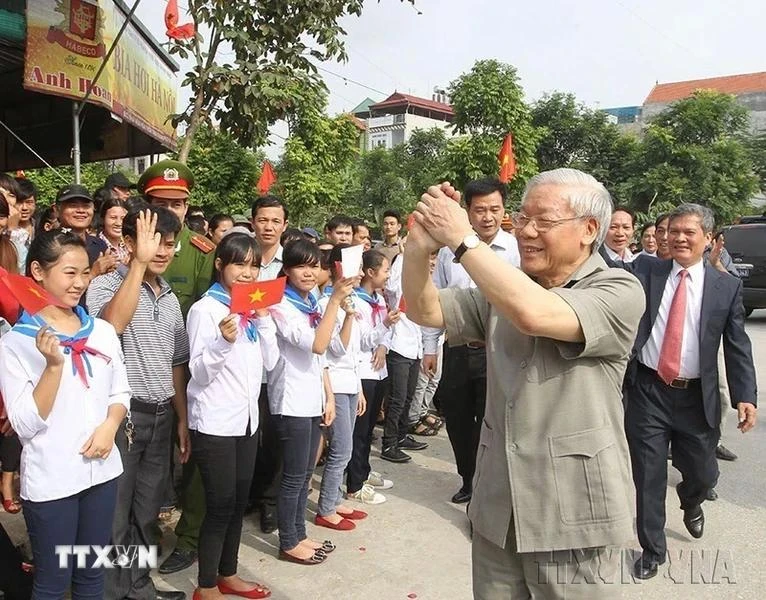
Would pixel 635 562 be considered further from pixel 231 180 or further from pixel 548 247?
pixel 231 180

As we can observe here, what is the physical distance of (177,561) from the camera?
3.08 metres

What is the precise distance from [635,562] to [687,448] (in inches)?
25.2

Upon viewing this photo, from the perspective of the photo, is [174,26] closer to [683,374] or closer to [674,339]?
[674,339]

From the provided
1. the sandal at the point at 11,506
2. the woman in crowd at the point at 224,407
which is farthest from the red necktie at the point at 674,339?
the sandal at the point at 11,506

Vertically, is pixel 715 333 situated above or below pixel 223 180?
below

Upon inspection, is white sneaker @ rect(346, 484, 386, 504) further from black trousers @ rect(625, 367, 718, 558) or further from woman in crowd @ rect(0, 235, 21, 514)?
woman in crowd @ rect(0, 235, 21, 514)

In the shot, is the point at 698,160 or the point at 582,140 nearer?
the point at 698,160

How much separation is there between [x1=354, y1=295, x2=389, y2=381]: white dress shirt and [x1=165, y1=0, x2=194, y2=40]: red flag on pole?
13.4 feet

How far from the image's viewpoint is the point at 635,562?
125 inches

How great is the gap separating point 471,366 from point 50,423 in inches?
93.8

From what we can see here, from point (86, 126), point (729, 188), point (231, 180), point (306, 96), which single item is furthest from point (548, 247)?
point (729, 188)

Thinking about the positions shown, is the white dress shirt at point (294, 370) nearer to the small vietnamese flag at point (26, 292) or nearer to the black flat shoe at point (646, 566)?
the small vietnamese flag at point (26, 292)

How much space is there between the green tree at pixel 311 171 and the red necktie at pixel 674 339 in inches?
633

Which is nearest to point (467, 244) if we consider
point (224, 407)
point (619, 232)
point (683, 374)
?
point (224, 407)
